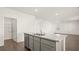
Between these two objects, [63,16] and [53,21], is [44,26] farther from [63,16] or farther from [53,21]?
[63,16]

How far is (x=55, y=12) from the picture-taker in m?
1.49

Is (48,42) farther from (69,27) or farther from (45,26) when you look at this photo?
(69,27)

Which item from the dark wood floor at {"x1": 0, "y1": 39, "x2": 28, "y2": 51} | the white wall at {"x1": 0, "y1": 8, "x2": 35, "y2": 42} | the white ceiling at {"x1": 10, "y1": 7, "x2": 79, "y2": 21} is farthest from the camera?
the white wall at {"x1": 0, "y1": 8, "x2": 35, "y2": 42}

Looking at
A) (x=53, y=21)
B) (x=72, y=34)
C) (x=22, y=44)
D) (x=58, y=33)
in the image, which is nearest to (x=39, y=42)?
(x=22, y=44)

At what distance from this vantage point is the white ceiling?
1.38 metres

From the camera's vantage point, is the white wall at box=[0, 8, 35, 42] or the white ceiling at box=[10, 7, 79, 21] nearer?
the white ceiling at box=[10, 7, 79, 21]

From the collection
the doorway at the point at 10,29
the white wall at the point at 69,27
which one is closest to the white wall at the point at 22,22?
the doorway at the point at 10,29

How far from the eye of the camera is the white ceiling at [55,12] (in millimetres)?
1376

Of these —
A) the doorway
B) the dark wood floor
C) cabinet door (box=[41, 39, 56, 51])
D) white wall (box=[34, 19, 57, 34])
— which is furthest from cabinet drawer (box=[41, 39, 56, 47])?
the doorway

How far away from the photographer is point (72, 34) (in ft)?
4.86

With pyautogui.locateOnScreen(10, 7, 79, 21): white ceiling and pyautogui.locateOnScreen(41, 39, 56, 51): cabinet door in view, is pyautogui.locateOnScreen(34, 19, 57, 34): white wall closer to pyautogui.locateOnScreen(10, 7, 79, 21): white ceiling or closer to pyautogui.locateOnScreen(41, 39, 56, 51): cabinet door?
pyautogui.locateOnScreen(10, 7, 79, 21): white ceiling

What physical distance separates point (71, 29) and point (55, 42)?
45cm
